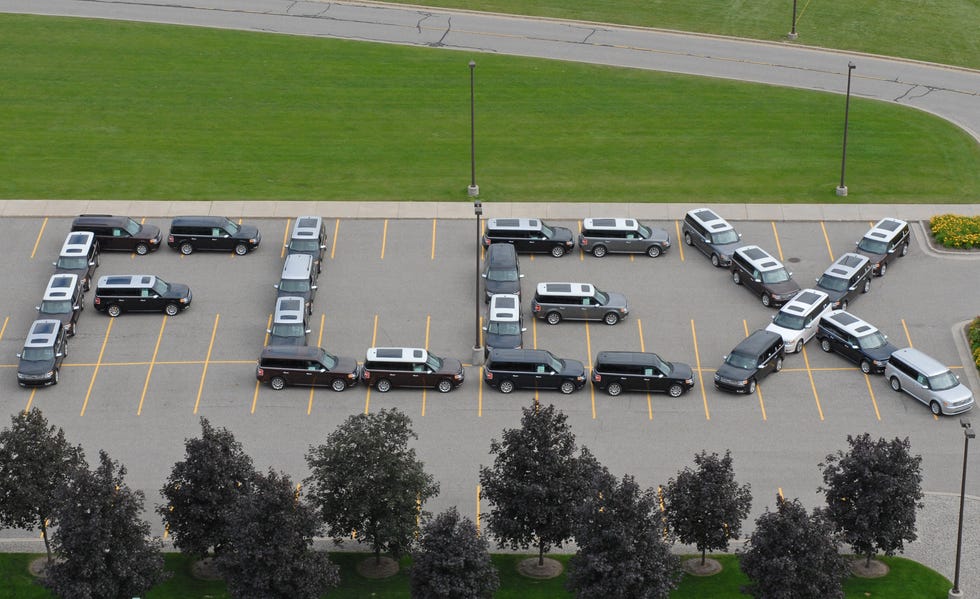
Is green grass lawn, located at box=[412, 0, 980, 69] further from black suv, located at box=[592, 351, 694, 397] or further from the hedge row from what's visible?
black suv, located at box=[592, 351, 694, 397]

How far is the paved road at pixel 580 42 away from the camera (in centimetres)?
8531

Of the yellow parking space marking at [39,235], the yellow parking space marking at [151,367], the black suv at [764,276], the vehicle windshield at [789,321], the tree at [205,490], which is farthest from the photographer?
the yellow parking space marking at [39,235]

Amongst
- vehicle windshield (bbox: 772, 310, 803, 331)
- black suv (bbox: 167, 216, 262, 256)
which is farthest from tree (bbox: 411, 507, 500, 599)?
black suv (bbox: 167, 216, 262, 256)

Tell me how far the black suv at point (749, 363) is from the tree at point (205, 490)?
1940 cm

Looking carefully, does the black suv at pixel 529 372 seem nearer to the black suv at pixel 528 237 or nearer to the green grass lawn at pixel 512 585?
the green grass lawn at pixel 512 585

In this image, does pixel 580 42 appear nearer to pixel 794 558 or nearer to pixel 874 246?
pixel 874 246

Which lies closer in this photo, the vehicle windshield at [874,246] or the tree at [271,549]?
the tree at [271,549]

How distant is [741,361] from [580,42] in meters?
37.0

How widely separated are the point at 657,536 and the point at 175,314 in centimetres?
2575

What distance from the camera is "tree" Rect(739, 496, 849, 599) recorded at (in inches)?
1769

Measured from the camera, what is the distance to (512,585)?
4809 centimetres

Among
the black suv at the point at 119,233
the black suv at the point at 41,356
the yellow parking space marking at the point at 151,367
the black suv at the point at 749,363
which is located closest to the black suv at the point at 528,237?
the black suv at the point at 749,363

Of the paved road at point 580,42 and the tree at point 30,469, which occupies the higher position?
the paved road at point 580,42

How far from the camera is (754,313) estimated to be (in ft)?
A: 207
